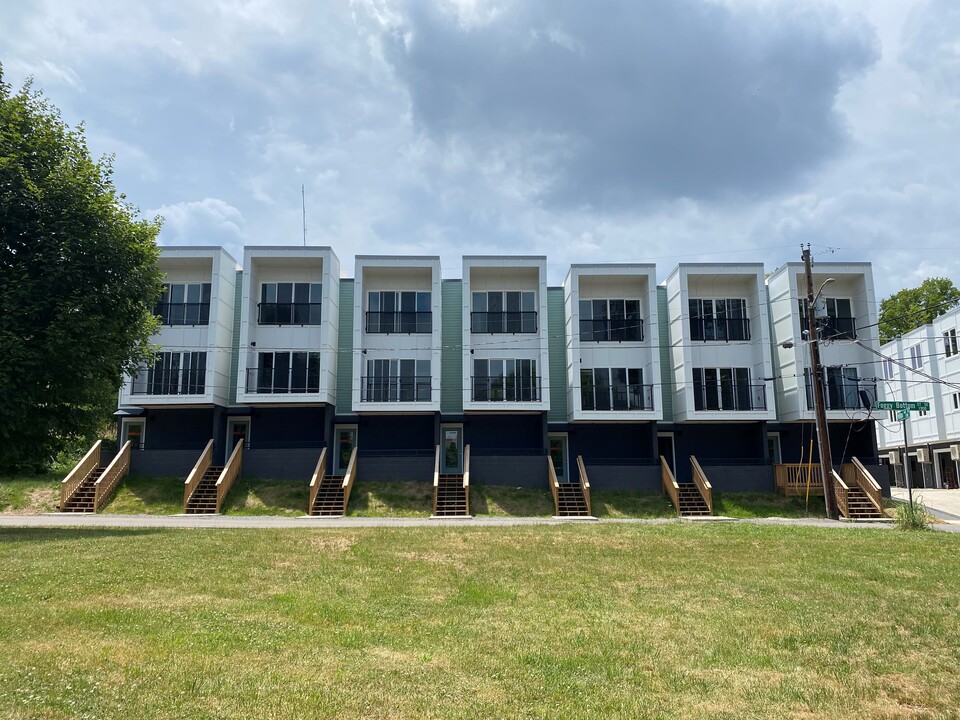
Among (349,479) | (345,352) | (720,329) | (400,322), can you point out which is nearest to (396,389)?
(400,322)

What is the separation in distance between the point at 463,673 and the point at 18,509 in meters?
24.9

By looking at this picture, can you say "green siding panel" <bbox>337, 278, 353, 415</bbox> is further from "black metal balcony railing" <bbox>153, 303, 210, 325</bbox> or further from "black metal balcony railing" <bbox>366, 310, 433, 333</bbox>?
"black metal balcony railing" <bbox>153, 303, 210, 325</bbox>

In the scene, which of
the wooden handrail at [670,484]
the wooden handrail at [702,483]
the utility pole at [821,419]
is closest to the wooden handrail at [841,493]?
the utility pole at [821,419]

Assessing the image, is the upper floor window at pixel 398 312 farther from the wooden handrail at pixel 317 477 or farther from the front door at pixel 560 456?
the front door at pixel 560 456

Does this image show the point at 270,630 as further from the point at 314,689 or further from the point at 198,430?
the point at 198,430

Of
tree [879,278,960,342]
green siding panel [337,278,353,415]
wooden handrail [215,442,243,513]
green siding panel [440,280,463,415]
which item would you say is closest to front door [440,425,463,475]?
green siding panel [440,280,463,415]

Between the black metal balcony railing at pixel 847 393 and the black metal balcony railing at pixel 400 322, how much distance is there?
17739 millimetres

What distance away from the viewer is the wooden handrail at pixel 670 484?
88.9 ft

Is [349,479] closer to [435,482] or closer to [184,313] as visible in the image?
[435,482]

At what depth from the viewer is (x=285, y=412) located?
3066cm

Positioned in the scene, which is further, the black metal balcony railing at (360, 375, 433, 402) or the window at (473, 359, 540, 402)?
the window at (473, 359, 540, 402)

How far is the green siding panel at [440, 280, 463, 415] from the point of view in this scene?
31062mm

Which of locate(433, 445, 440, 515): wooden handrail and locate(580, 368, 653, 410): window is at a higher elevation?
locate(580, 368, 653, 410): window

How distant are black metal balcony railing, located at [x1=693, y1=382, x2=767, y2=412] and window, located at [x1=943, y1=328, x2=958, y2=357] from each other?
1811cm
